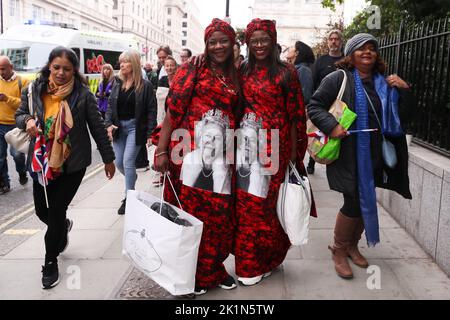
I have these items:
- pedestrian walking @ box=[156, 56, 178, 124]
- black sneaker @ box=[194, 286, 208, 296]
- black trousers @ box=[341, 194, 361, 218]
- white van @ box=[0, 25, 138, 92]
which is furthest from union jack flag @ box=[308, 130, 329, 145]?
white van @ box=[0, 25, 138, 92]

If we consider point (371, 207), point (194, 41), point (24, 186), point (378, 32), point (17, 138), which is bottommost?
point (24, 186)

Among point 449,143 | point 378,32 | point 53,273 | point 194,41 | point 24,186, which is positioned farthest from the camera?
point 194,41

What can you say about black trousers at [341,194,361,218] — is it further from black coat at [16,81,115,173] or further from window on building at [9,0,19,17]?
window on building at [9,0,19,17]

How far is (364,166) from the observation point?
338 cm

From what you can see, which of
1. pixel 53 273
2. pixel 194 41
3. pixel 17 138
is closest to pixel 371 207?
A: pixel 53 273

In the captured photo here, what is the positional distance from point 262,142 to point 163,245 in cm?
94

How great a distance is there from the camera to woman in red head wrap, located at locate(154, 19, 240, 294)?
3004 millimetres

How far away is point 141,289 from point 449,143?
2.80m

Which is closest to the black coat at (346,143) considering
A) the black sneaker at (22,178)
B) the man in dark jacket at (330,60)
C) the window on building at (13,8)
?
the man in dark jacket at (330,60)

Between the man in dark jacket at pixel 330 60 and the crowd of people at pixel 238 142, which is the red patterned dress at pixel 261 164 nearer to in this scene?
the crowd of people at pixel 238 142

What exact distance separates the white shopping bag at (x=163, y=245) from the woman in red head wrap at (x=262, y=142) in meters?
0.47

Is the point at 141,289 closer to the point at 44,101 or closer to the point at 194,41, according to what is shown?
the point at 44,101

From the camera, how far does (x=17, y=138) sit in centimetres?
360

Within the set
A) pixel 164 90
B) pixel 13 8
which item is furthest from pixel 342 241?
pixel 13 8
